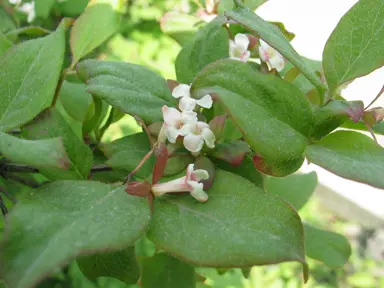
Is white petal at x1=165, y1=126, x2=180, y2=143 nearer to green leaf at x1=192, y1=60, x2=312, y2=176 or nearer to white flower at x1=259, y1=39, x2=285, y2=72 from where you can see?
green leaf at x1=192, y1=60, x2=312, y2=176

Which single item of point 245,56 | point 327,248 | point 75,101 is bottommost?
point 327,248

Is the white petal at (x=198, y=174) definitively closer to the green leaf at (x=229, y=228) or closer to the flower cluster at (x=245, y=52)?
the green leaf at (x=229, y=228)

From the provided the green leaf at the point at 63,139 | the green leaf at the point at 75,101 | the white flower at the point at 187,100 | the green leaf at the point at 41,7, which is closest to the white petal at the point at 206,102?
the white flower at the point at 187,100

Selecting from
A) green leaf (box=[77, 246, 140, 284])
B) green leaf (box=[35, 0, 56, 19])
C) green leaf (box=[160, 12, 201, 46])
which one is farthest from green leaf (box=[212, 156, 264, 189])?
green leaf (box=[35, 0, 56, 19])

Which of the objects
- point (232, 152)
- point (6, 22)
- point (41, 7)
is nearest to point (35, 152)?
point (232, 152)

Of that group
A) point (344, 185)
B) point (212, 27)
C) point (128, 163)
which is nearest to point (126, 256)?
point (128, 163)

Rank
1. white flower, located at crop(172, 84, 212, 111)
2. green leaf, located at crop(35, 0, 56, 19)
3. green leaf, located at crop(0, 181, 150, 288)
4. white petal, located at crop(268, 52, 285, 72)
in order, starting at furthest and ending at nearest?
green leaf, located at crop(35, 0, 56, 19) → white petal, located at crop(268, 52, 285, 72) → white flower, located at crop(172, 84, 212, 111) → green leaf, located at crop(0, 181, 150, 288)

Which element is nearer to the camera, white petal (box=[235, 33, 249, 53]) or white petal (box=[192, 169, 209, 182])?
white petal (box=[192, 169, 209, 182])

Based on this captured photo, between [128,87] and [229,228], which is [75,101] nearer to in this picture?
[128,87]
